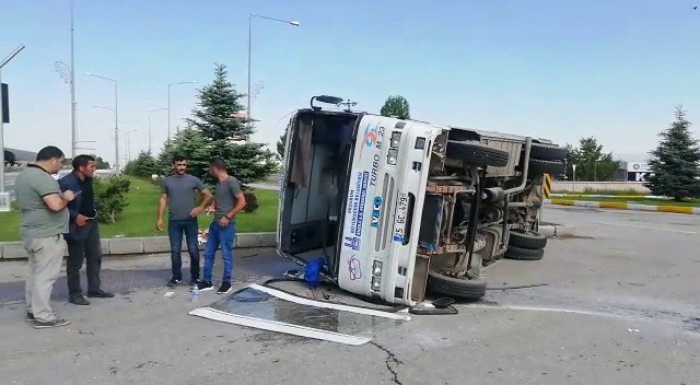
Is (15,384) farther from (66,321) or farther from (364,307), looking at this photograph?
(364,307)

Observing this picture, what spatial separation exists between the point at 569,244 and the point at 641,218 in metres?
8.10

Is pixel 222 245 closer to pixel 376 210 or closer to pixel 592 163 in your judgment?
pixel 376 210

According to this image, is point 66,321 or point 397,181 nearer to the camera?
point 66,321

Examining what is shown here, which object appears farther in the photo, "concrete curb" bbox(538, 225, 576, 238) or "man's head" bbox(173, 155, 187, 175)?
"concrete curb" bbox(538, 225, 576, 238)

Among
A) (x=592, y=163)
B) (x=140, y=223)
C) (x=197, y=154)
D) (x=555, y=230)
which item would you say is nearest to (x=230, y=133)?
(x=197, y=154)

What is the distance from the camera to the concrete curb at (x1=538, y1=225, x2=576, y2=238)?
12.4 metres

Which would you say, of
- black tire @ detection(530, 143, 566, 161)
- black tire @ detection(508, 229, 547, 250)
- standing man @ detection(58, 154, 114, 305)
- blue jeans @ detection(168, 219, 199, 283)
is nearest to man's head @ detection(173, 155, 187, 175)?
blue jeans @ detection(168, 219, 199, 283)

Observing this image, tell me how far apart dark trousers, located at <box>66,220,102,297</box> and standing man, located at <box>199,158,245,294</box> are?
1.17 m

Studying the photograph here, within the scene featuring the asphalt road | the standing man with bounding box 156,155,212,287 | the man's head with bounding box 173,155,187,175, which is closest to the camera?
the asphalt road

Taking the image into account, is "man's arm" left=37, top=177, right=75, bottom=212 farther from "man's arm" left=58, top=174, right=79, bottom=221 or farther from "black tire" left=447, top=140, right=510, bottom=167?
"black tire" left=447, top=140, right=510, bottom=167

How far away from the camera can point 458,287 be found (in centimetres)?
616

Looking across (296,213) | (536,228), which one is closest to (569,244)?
(536,228)

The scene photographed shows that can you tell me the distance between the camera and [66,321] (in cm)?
526

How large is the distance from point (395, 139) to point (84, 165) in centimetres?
338
